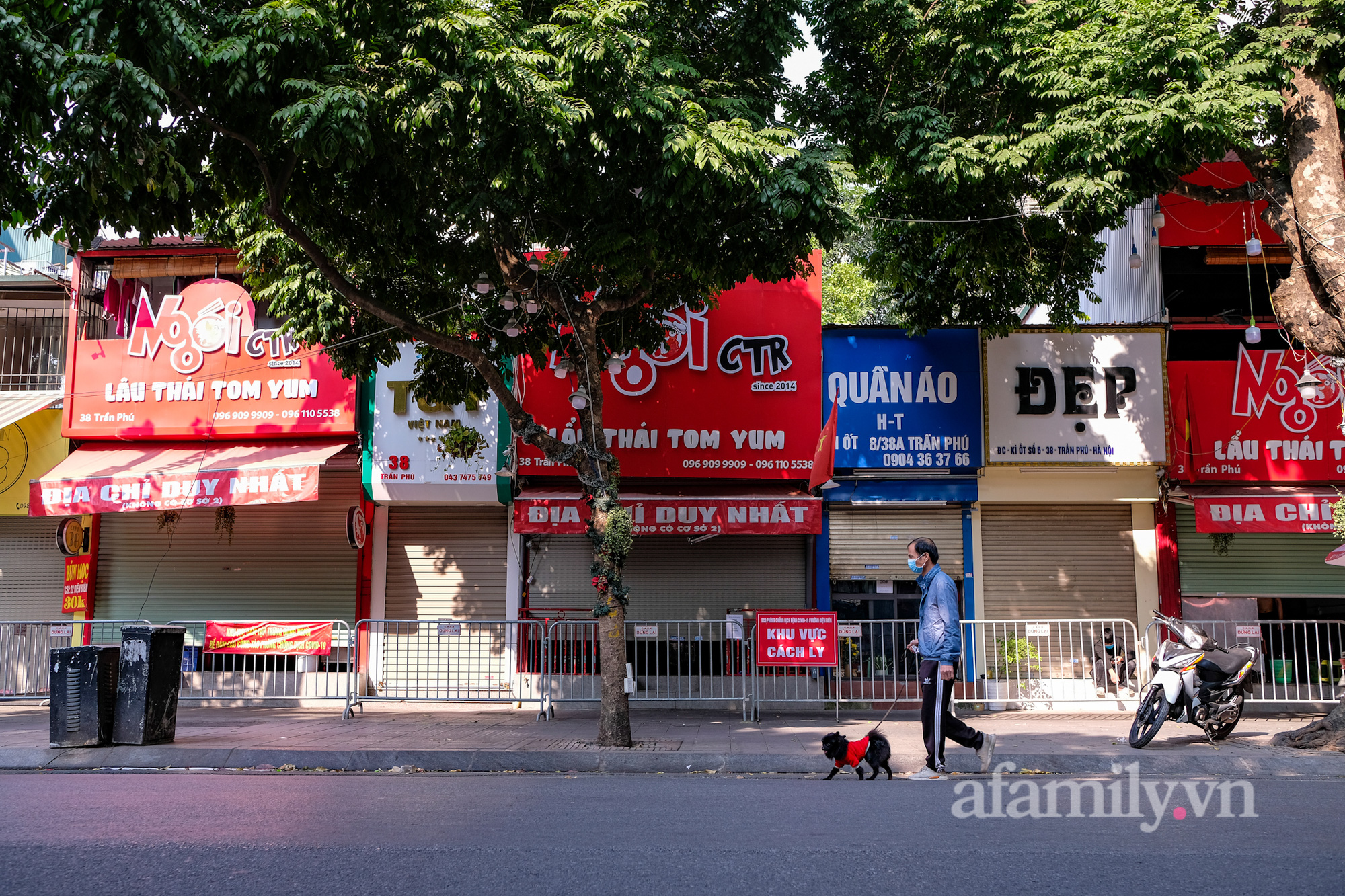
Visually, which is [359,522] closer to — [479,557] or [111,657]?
[479,557]

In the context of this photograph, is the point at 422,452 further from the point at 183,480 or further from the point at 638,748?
the point at 638,748

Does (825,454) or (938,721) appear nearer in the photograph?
(938,721)

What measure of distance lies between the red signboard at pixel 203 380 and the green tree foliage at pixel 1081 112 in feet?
26.9

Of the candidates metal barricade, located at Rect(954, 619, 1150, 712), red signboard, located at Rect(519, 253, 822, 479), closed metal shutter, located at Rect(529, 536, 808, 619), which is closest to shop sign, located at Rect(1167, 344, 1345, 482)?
metal barricade, located at Rect(954, 619, 1150, 712)

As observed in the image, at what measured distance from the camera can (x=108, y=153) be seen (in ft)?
25.3

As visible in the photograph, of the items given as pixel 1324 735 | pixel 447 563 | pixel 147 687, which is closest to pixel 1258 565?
pixel 1324 735

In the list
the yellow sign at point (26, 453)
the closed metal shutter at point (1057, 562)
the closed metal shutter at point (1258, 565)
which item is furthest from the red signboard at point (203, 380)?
the closed metal shutter at point (1258, 565)

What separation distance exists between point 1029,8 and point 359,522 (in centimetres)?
1081

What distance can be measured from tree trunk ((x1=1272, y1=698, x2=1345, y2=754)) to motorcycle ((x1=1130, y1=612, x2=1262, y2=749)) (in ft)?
1.83

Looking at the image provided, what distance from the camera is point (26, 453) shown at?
1500 cm

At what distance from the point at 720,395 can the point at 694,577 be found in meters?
2.74

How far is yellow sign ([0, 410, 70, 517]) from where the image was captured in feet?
48.9

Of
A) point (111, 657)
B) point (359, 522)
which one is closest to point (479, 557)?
point (359, 522)

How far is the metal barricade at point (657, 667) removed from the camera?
40.5 feet
